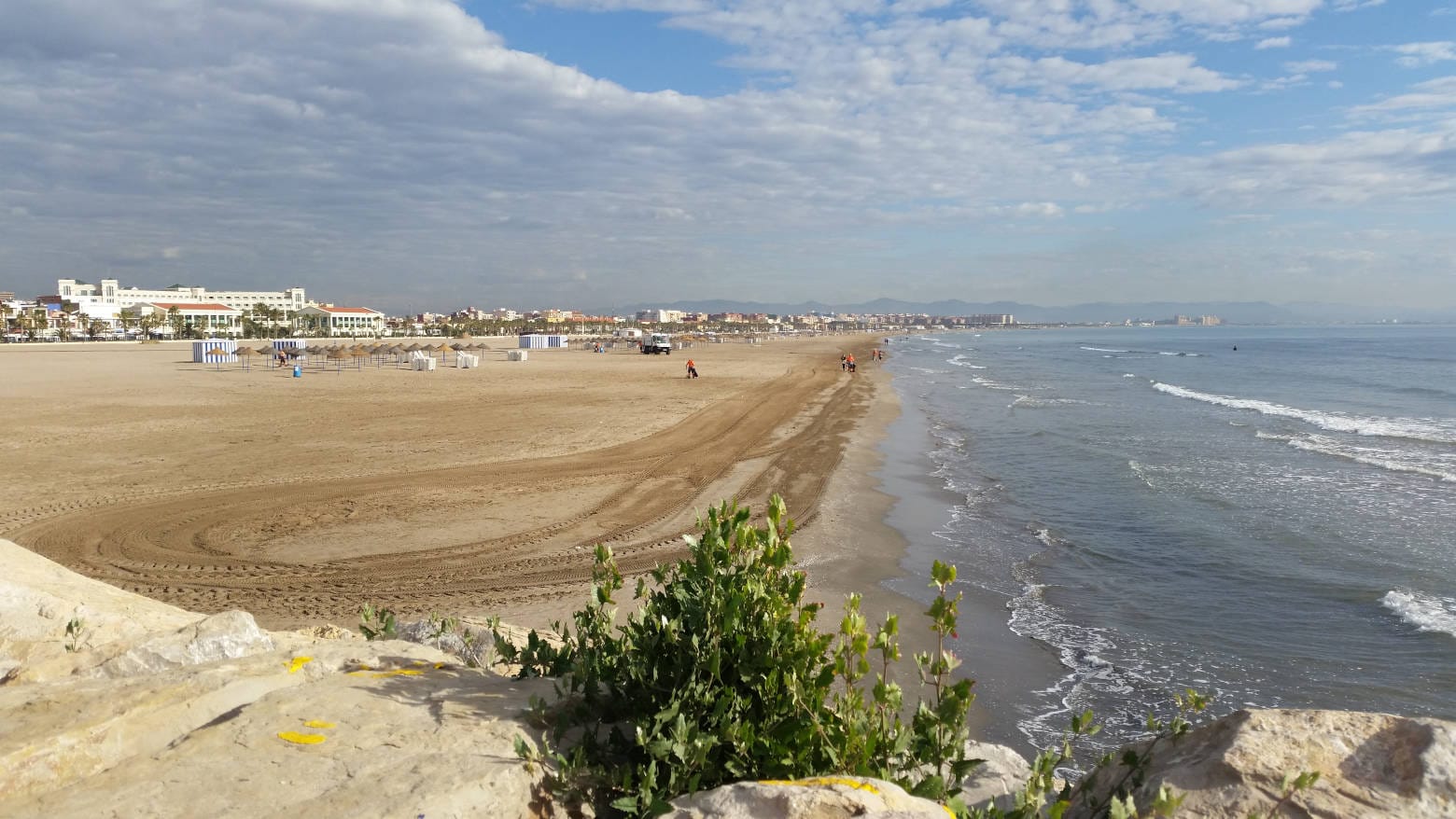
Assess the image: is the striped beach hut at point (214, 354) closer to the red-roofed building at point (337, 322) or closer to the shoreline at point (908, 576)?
the shoreline at point (908, 576)

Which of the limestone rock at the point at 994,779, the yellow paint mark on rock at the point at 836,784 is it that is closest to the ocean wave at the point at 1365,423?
the limestone rock at the point at 994,779

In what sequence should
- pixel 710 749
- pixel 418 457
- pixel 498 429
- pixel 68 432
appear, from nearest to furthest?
pixel 710 749 < pixel 418 457 < pixel 68 432 < pixel 498 429

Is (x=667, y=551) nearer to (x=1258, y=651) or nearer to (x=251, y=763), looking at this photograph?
(x=1258, y=651)

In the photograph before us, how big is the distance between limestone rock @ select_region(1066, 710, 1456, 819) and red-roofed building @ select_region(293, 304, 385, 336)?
140m

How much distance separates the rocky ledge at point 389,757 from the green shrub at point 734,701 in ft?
0.58

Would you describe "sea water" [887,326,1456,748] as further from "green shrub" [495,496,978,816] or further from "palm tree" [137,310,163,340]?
"palm tree" [137,310,163,340]

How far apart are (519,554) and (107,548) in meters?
5.46

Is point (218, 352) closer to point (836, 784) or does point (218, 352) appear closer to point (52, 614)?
point (52, 614)

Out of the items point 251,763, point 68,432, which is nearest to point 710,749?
point 251,763

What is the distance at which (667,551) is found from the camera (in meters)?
11.5

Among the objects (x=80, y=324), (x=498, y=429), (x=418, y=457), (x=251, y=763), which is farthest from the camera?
(x=80, y=324)

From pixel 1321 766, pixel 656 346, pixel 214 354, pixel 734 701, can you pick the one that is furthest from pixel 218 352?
pixel 1321 766

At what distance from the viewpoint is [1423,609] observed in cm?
923

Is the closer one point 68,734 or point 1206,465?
point 68,734
